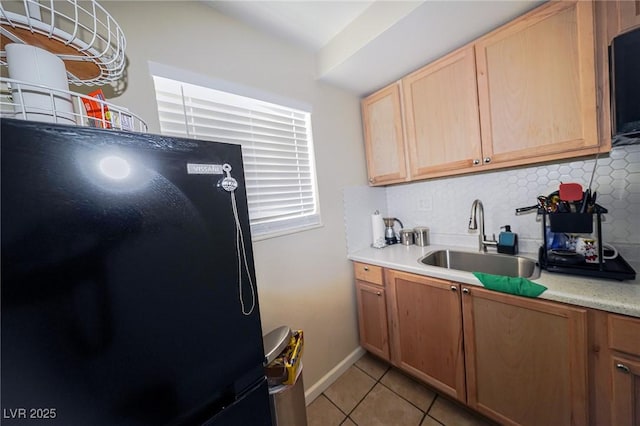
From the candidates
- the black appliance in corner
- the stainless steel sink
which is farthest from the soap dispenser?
the black appliance in corner

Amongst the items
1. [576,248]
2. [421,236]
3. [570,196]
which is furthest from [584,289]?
[421,236]

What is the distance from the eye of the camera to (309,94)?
1653mm

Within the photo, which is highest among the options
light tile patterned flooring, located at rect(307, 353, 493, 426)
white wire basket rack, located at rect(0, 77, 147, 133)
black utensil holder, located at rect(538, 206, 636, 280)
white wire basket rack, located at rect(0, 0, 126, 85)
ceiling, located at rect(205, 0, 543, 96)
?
ceiling, located at rect(205, 0, 543, 96)

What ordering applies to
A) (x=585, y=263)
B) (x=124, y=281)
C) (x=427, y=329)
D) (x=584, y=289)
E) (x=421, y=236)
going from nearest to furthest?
(x=124, y=281) → (x=584, y=289) → (x=585, y=263) → (x=427, y=329) → (x=421, y=236)

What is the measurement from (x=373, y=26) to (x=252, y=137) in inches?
37.3

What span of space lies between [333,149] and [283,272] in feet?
3.31

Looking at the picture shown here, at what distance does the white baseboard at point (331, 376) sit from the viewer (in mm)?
1563

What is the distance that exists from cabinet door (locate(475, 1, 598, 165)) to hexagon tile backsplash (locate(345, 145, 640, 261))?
0.28 meters

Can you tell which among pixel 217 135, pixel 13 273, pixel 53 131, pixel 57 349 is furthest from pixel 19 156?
pixel 217 135

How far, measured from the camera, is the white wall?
3.36 ft

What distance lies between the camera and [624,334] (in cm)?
85

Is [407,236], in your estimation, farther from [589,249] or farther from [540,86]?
[540,86]

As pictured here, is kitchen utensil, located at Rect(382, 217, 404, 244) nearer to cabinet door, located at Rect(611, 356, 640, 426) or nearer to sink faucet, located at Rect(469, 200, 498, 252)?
sink faucet, located at Rect(469, 200, 498, 252)

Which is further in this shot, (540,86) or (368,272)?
(368,272)
